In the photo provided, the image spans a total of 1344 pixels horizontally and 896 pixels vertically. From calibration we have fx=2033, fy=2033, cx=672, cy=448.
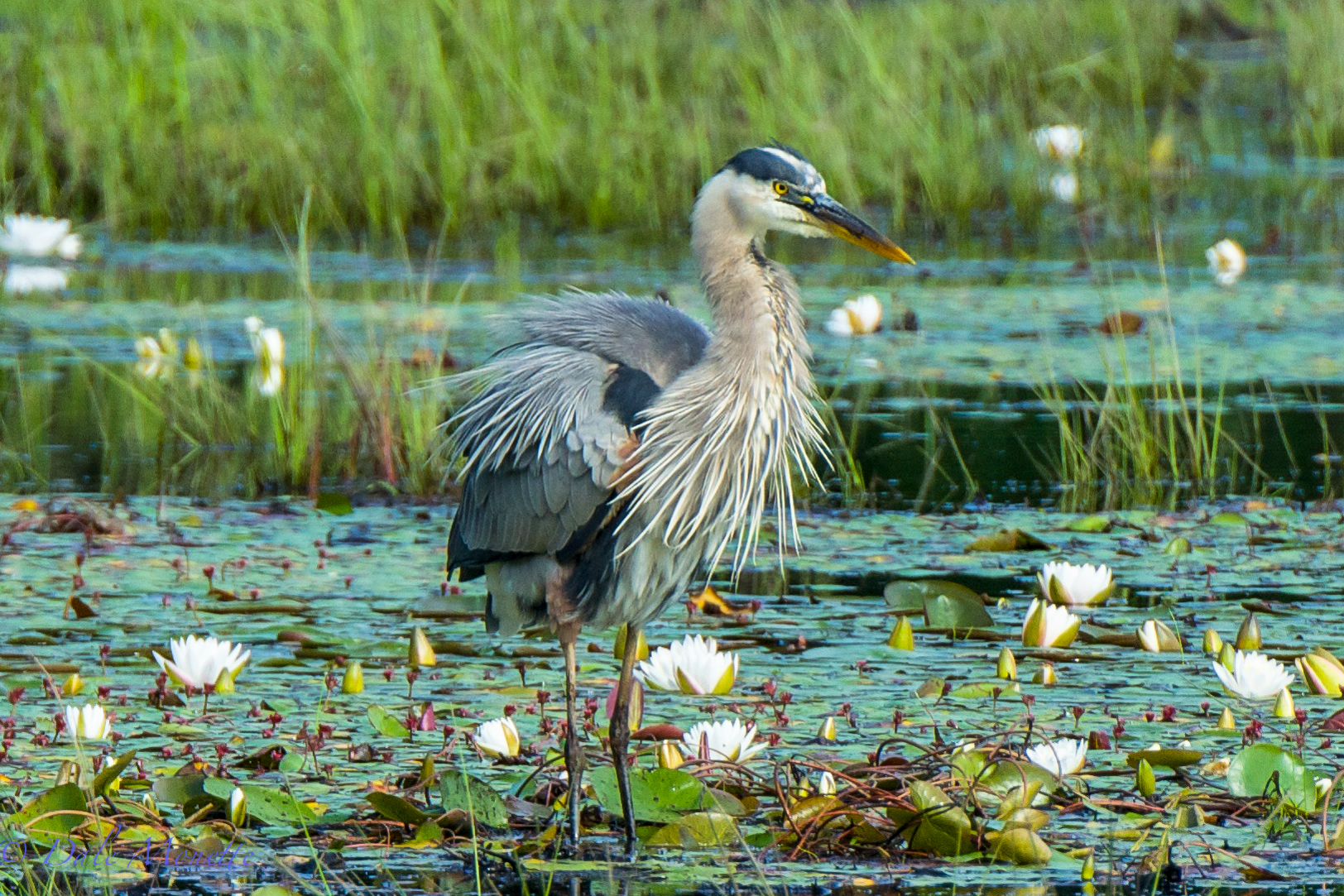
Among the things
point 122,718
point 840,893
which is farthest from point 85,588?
point 840,893

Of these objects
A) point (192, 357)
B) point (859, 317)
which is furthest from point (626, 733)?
point (192, 357)

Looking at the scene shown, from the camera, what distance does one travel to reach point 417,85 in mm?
10281

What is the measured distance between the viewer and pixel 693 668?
13.2 ft

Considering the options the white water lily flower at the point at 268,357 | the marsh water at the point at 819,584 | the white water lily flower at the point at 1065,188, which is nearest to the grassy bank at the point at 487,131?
the white water lily flower at the point at 1065,188

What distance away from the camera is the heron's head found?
390 centimetres

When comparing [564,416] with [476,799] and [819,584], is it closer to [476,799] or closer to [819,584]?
[476,799]

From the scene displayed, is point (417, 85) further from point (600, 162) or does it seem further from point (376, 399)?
point (376, 399)

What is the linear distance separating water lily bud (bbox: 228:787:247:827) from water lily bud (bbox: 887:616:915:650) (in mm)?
1626

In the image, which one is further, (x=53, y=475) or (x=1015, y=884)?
(x=53, y=475)

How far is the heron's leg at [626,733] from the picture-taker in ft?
11.8

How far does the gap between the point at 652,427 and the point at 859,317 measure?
337cm

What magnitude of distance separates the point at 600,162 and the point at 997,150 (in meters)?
2.39

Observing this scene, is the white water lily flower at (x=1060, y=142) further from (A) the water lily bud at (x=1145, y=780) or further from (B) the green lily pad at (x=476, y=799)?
(B) the green lily pad at (x=476, y=799)

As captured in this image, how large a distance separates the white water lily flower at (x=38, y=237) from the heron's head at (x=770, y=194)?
5.55 meters
